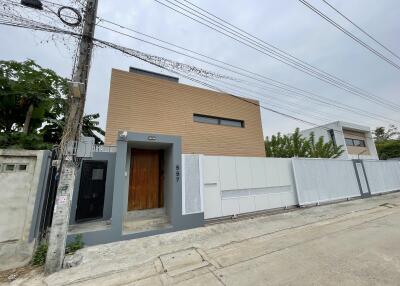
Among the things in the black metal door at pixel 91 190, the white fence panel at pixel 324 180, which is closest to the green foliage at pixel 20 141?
the black metal door at pixel 91 190

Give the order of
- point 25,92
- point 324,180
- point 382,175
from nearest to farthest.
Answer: point 25,92, point 324,180, point 382,175

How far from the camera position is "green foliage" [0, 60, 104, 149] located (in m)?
6.10

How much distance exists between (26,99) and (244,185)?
9.07 metres

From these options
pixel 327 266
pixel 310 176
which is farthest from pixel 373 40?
pixel 327 266

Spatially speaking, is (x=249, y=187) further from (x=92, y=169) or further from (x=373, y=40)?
(x=373, y=40)

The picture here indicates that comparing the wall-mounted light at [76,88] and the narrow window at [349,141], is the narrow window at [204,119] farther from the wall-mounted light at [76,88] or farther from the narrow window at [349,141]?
the narrow window at [349,141]

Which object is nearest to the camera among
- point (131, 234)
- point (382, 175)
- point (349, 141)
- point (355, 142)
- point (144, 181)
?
point (131, 234)

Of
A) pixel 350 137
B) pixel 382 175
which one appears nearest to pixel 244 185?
pixel 382 175

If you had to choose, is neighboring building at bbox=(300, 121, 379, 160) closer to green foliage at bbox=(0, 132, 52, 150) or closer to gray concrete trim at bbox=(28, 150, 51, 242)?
gray concrete trim at bbox=(28, 150, 51, 242)

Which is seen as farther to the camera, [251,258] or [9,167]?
[9,167]

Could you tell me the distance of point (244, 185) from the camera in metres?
7.39

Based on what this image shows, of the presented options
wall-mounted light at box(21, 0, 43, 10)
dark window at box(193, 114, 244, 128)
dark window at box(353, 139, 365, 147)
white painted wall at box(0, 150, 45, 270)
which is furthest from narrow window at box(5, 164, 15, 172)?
dark window at box(353, 139, 365, 147)

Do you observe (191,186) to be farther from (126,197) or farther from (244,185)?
(244,185)

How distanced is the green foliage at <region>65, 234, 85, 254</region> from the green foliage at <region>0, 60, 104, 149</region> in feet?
11.4
